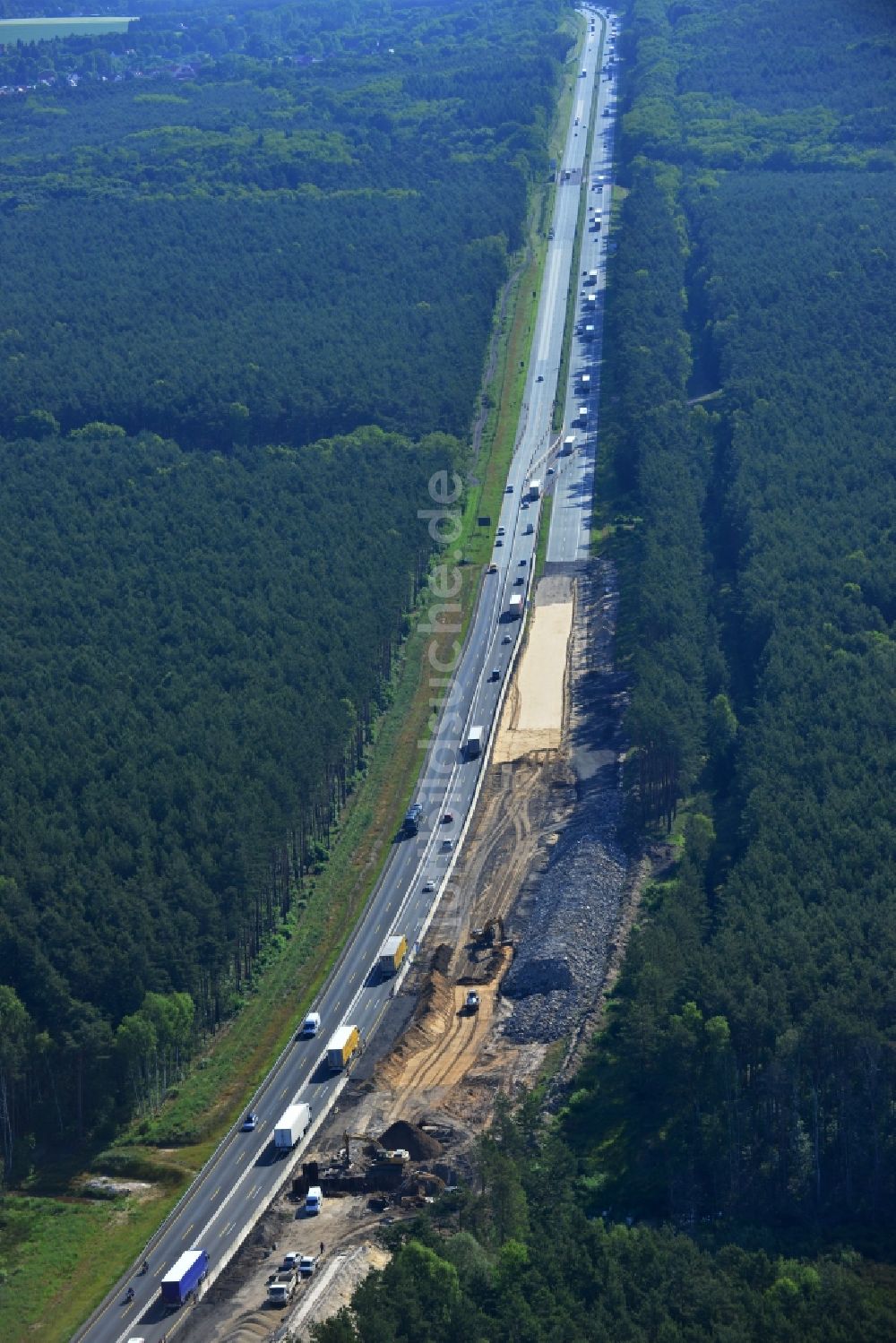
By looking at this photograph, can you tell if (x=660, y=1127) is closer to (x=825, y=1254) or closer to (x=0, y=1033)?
(x=825, y=1254)

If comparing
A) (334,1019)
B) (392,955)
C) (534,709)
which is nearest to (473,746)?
(534,709)

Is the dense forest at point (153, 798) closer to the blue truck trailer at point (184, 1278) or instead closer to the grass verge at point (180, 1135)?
the grass verge at point (180, 1135)

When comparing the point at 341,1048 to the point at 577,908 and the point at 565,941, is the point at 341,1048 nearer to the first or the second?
the point at 565,941

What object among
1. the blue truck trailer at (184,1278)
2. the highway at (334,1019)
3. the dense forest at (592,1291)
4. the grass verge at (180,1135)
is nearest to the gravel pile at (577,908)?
the highway at (334,1019)

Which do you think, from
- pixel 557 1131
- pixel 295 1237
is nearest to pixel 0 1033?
pixel 295 1237

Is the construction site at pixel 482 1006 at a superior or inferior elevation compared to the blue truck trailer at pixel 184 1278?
superior

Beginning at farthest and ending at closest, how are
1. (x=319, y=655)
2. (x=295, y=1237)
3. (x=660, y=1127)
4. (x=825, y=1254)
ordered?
1. (x=319, y=655)
2. (x=660, y=1127)
3. (x=295, y=1237)
4. (x=825, y=1254)

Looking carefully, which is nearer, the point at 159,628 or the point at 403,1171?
the point at 403,1171
